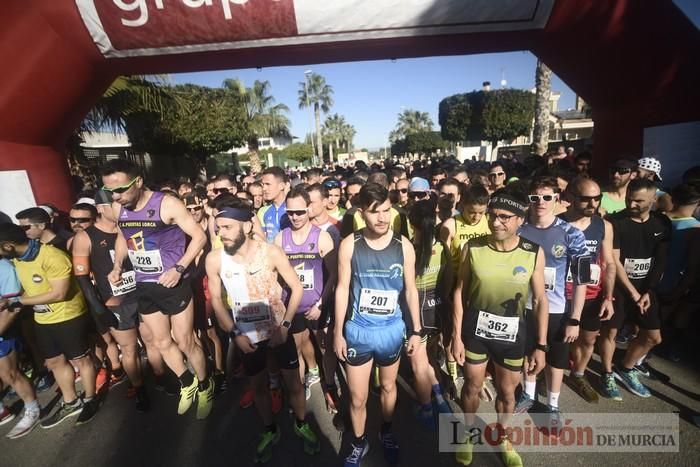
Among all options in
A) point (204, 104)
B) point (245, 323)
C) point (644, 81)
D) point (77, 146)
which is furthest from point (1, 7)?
point (204, 104)

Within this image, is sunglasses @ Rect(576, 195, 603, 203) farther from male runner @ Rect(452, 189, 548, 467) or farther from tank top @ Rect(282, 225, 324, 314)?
tank top @ Rect(282, 225, 324, 314)

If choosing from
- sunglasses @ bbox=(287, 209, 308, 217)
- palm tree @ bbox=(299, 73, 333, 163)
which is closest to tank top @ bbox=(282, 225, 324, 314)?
sunglasses @ bbox=(287, 209, 308, 217)

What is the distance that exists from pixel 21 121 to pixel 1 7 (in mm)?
1431

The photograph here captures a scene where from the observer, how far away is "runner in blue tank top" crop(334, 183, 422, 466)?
2648 millimetres

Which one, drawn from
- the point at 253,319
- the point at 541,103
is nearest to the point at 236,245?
the point at 253,319

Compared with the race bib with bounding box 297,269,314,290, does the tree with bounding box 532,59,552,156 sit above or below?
above

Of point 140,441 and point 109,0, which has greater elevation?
point 109,0

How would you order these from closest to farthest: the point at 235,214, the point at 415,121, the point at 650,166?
1. the point at 235,214
2. the point at 650,166
3. the point at 415,121

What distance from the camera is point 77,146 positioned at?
912 centimetres

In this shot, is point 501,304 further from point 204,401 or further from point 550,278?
point 204,401

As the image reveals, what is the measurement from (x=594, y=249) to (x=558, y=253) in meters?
0.46

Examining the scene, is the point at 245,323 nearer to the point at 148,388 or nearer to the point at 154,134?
the point at 148,388

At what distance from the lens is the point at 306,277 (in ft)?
11.3

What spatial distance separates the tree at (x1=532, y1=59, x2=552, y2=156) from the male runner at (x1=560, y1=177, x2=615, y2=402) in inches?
511
